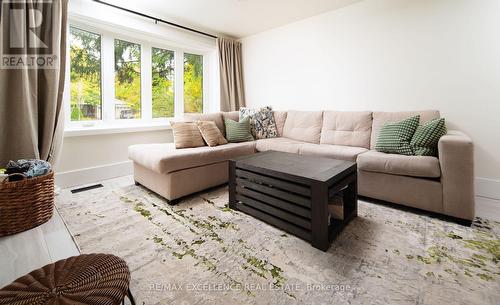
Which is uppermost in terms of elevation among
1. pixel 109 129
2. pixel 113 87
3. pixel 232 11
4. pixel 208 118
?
pixel 232 11

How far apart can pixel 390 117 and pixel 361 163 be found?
2.57 feet

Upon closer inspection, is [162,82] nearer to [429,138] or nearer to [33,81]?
[33,81]

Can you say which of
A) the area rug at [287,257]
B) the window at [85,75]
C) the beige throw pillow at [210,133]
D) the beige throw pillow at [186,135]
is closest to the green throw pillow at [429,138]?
the area rug at [287,257]

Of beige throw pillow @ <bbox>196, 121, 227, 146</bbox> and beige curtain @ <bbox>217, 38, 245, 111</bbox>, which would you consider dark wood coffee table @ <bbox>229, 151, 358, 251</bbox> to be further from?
beige curtain @ <bbox>217, 38, 245, 111</bbox>

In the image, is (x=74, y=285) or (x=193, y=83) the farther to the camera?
(x=193, y=83)

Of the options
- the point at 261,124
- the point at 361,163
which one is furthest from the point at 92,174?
the point at 361,163

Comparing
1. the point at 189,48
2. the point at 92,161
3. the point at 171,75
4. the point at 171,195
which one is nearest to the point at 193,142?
the point at 171,195

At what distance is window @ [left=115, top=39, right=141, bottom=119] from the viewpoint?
128 inches

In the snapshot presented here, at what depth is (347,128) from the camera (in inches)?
113

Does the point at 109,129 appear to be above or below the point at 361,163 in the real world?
above

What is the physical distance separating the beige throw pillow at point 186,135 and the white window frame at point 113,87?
3.12 ft

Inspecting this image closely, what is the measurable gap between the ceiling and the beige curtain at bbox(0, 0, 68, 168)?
0.88 metres

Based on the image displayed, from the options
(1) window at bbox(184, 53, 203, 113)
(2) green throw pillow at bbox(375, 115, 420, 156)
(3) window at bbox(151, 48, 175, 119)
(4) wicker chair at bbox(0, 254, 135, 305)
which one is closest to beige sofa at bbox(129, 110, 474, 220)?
(2) green throw pillow at bbox(375, 115, 420, 156)

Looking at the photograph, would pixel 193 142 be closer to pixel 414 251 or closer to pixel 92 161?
pixel 92 161
